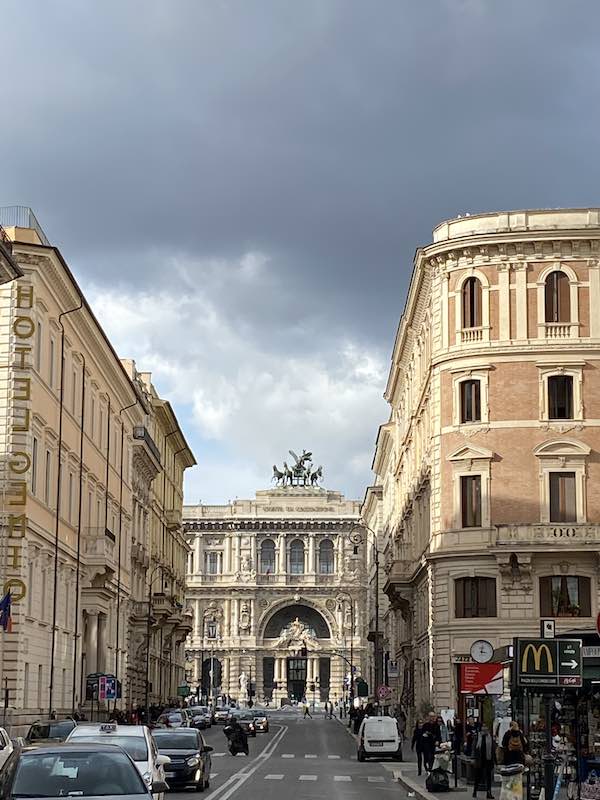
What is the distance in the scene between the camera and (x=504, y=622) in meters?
57.4

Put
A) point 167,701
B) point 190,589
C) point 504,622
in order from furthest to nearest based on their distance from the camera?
point 190,589 < point 167,701 < point 504,622

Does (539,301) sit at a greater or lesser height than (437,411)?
greater

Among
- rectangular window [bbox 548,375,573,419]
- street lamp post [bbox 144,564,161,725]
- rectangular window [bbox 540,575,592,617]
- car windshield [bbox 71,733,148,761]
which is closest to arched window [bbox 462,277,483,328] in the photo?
rectangular window [bbox 548,375,573,419]

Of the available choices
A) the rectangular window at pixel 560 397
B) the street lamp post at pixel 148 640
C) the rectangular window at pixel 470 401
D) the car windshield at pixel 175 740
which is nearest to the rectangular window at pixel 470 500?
the rectangular window at pixel 470 401

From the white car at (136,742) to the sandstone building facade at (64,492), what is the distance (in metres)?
24.0

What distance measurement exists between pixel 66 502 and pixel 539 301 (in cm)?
2143

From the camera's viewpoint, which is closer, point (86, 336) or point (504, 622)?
point (504, 622)

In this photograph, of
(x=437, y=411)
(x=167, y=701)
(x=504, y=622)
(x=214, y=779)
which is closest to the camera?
(x=214, y=779)

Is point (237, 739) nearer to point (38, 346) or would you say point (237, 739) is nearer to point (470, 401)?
point (470, 401)

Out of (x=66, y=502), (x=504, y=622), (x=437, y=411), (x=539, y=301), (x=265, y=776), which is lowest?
(x=265, y=776)

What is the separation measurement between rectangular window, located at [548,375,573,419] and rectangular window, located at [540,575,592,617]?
6.71 meters

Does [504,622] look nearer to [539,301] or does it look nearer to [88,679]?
[539,301]

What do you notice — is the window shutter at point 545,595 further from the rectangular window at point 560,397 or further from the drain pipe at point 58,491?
the drain pipe at point 58,491

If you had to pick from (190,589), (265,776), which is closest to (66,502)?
(265,776)
